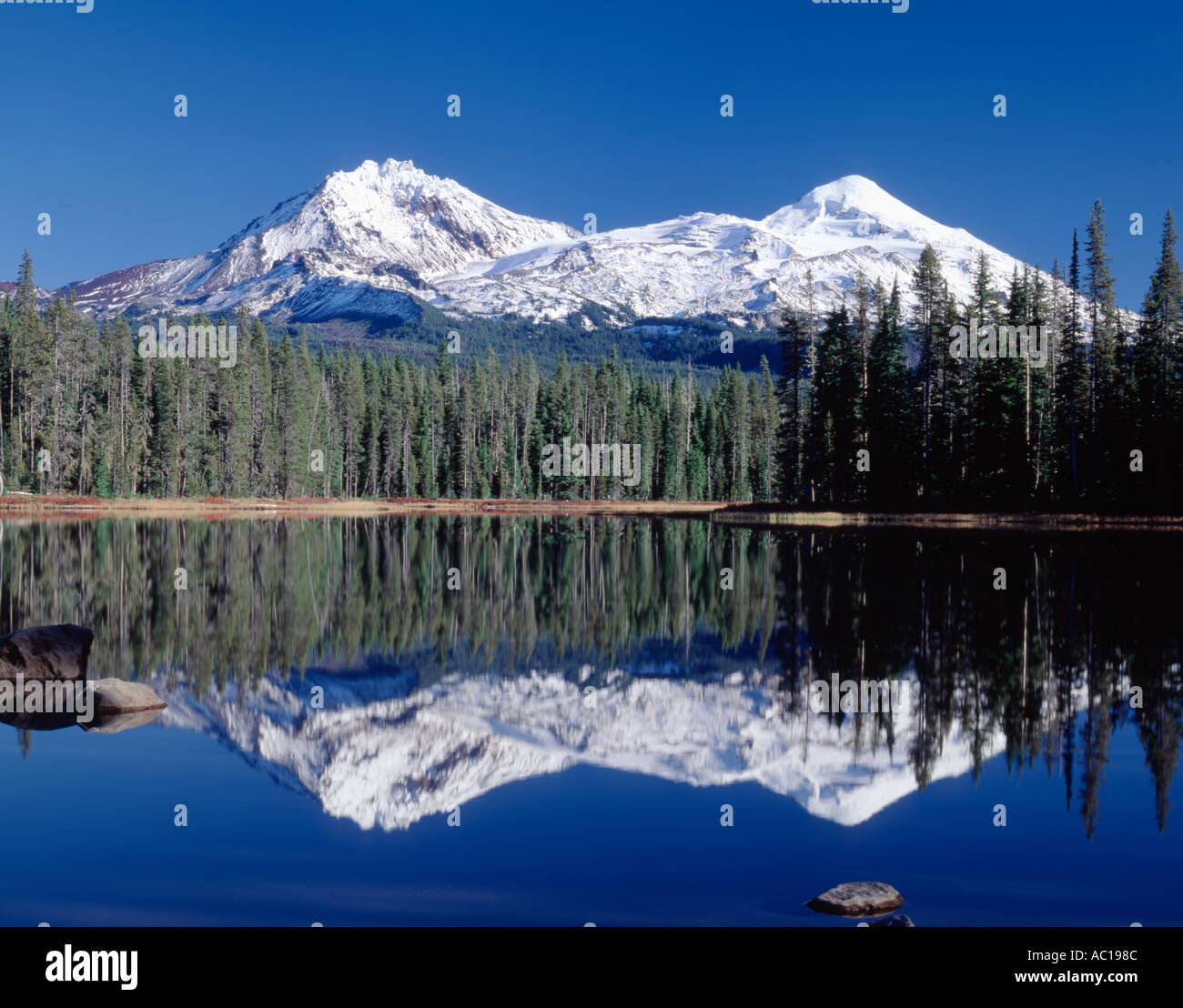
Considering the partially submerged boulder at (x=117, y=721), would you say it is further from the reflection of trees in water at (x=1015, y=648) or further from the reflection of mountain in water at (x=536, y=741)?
the reflection of trees in water at (x=1015, y=648)

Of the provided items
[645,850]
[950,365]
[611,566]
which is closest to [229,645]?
[645,850]

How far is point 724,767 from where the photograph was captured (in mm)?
13594

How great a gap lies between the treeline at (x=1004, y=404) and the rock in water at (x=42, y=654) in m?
60.0

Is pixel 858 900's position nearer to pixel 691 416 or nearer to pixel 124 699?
pixel 124 699

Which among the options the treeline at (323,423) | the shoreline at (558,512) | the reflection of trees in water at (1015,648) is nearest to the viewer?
the reflection of trees in water at (1015,648)

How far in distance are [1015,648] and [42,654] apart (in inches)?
660

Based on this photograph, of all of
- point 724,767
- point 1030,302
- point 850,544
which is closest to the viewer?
point 724,767

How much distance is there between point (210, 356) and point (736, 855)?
99.6m

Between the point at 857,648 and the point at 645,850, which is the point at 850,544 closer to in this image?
the point at 857,648

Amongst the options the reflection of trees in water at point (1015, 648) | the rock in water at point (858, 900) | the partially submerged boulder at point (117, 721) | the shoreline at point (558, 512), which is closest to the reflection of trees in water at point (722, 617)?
the reflection of trees in water at point (1015, 648)

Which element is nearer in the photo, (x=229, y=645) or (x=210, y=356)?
(x=229, y=645)

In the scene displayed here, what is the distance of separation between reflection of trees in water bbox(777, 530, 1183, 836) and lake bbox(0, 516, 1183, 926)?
0.09 meters

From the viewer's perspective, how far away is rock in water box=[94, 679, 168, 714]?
1631 centimetres

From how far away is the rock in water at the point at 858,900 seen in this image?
30.0 ft
